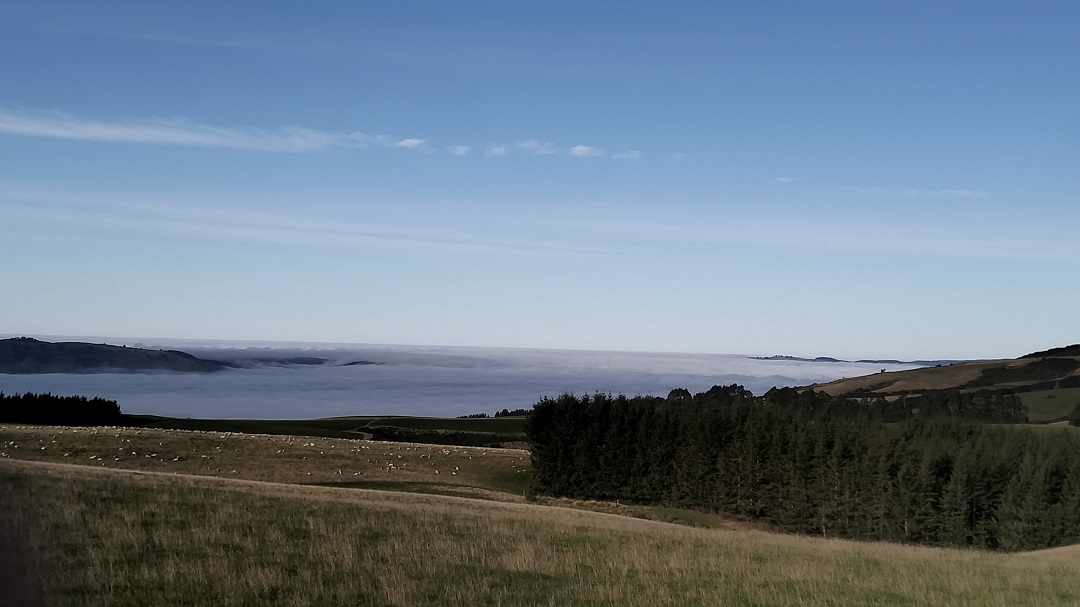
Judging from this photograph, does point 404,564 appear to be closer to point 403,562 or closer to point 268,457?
point 403,562

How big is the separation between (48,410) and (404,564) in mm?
124784

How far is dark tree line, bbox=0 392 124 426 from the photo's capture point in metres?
117

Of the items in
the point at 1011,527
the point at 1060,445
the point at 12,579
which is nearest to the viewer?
the point at 12,579

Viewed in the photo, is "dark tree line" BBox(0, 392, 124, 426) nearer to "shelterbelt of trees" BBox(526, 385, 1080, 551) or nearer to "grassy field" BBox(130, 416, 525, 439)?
"grassy field" BBox(130, 416, 525, 439)

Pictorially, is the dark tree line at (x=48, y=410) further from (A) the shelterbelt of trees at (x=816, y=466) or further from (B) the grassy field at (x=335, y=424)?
(A) the shelterbelt of trees at (x=816, y=466)

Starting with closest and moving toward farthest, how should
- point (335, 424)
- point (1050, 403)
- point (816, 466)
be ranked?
point (816, 466), point (1050, 403), point (335, 424)

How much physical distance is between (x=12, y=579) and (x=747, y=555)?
698 inches

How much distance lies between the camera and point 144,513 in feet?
55.6

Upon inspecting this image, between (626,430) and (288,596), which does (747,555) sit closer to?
(288,596)

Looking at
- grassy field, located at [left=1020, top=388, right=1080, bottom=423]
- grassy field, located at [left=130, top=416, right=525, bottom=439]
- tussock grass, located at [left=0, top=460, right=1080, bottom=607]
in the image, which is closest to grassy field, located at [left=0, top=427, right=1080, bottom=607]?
tussock grass, located at [left=0, top=460, right=1080, bottom=607]

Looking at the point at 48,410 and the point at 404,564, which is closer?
the point at 404,564

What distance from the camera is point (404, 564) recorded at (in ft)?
45.2

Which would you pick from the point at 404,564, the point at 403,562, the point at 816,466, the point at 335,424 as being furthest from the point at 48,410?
the point at 404,564

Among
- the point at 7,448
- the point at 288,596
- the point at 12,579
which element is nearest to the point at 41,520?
the point at 288,596
